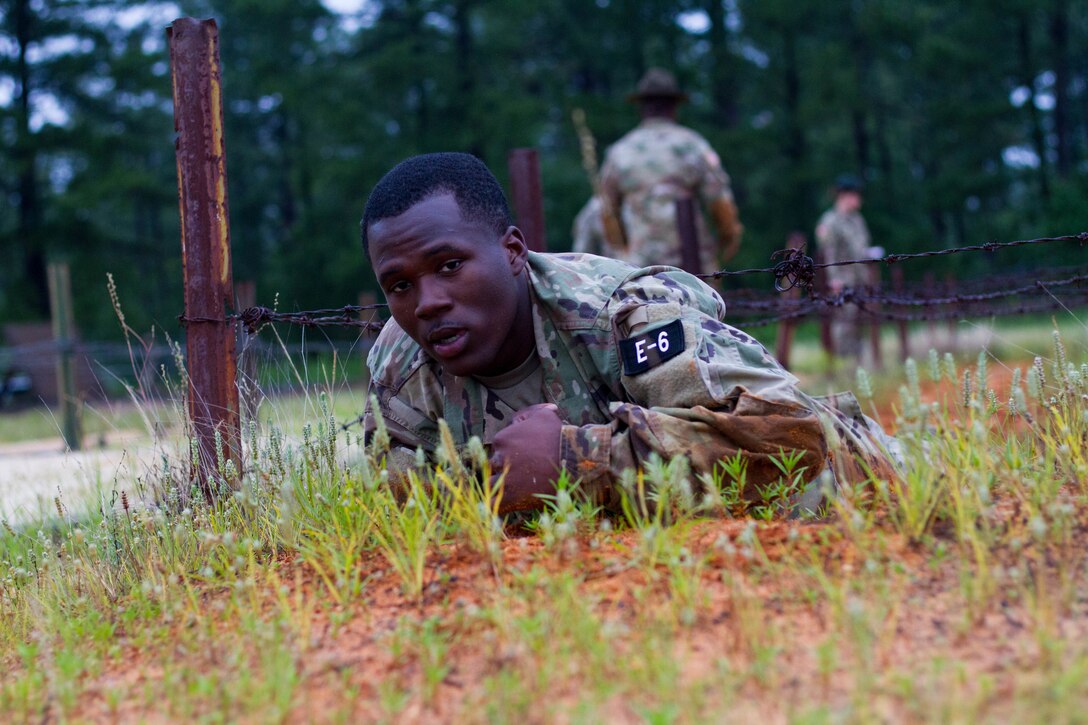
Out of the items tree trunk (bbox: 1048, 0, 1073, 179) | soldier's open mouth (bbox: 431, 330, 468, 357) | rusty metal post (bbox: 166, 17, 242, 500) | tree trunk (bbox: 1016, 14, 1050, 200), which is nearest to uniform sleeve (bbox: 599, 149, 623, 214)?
rusty metal post (bbox: 166, 17, 242, 500)

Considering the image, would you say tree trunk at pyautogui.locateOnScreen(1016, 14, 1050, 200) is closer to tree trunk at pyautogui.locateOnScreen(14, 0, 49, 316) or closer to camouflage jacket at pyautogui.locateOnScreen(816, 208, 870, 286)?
camouflage jacket at pyautogui.locateOnScreen(816, 208, 870, 286)

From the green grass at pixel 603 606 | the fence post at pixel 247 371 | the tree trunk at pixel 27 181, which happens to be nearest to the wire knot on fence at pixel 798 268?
the green grass at pixel 603 606

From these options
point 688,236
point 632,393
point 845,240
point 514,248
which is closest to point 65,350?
point 688,236

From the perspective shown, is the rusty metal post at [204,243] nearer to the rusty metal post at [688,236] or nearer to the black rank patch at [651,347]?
the black rank patch at [651,347]

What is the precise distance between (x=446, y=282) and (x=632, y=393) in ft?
2.07

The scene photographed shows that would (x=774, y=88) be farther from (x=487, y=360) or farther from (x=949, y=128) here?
(x=487, y=360)

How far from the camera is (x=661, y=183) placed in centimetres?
885

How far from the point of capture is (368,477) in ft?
8.58

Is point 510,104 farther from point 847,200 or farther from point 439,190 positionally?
point 439,190

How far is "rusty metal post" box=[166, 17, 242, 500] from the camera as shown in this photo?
11.7ft

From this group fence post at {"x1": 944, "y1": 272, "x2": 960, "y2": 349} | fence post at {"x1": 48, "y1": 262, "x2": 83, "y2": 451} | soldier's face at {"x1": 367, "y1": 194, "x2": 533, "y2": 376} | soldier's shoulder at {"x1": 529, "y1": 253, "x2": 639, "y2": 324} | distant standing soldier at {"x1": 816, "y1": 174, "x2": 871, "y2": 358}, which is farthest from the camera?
distant standing soldier at {"x1": 816, "y1": 174, "x2": 871, "y2": 358}

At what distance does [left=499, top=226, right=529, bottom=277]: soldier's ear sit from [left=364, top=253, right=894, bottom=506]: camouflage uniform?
0.28 feet

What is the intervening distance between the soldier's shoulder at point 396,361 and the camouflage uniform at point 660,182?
5.27m

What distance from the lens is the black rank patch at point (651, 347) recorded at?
2.94m
